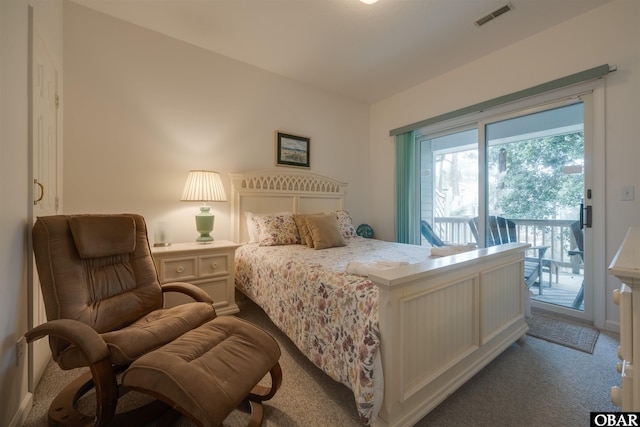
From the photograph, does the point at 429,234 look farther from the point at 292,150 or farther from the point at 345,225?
the point at 292,150

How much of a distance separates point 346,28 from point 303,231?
2.02 m

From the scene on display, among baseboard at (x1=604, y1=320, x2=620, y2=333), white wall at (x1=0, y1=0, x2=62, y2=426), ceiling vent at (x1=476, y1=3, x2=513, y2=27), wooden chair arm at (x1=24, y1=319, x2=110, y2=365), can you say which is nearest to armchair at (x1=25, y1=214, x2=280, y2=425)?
wooden chair arm at (x1=24, y1=319, x2=110, y2=365)

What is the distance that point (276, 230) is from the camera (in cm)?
274

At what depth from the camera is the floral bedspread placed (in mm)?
1166

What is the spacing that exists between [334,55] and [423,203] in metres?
2.29

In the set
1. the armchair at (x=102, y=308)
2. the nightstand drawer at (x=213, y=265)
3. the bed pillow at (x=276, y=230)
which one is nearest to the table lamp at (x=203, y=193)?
the nightstand drawer at (x=213, y=265)

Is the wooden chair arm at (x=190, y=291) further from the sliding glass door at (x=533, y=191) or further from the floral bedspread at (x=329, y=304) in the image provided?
the sliding glass door at (x=533, y=191)

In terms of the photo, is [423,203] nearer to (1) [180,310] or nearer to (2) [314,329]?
(2) [314,329]

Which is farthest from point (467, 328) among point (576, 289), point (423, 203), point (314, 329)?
point (423, 203)

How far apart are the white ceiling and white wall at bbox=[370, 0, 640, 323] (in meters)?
0.13

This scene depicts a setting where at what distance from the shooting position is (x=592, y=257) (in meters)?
2.35

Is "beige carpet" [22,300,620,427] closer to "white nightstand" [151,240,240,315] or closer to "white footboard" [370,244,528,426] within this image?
"white footboard" [370,244,528,426]

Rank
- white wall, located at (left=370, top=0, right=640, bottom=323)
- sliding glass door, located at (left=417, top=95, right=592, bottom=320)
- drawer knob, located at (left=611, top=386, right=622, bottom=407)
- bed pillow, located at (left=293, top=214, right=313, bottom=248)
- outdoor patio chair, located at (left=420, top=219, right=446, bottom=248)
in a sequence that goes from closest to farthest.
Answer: drawer knob, located at (left=611, top=386, right=622, bottom=407) < white wall, located at (left=370, top=0, right=640, bottom=323) < sliding glass door, located at (left=417, top=95, right=592, bottom=320) < bed pillow, located at (left=293, top=214, right=313, bottom=248) < outdoor patio chair, located at (left=420, top=219, right=446, bottom=248)

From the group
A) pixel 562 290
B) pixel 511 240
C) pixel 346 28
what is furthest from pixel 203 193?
pixel 562 290
